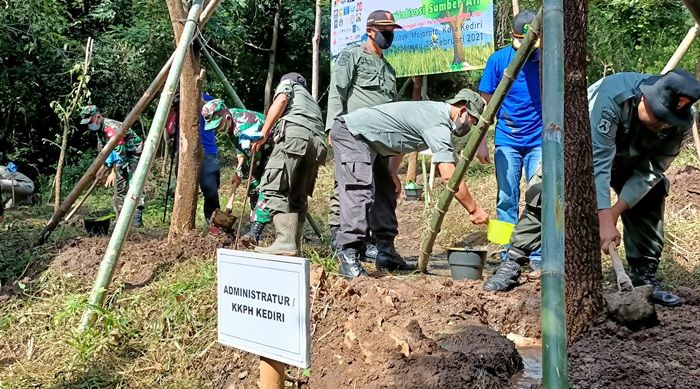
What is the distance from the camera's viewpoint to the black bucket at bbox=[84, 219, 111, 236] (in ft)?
18.7

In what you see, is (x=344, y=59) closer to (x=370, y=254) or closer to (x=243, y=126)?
(x=243, y=126)

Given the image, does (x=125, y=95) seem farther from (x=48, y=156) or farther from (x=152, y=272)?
(x=152, y=272)

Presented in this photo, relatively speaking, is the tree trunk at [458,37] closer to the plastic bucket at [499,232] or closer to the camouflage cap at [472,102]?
the camouflage cap at [472,102]

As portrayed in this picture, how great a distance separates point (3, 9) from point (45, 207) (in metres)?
3.54

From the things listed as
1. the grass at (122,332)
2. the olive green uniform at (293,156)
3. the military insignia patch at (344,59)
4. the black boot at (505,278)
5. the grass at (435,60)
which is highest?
the grass at (435,60)

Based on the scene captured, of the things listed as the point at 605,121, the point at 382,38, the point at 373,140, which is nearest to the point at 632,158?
the point at 605,121

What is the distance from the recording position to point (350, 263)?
4.20m

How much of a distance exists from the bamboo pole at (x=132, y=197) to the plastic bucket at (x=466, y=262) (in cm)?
195

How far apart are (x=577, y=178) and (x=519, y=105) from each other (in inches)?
82.3

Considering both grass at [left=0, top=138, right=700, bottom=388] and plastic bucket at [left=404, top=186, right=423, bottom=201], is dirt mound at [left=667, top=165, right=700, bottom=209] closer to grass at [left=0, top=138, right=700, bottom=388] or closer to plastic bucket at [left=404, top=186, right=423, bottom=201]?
grass at [left=0, top=138, right=700, bottom=388]

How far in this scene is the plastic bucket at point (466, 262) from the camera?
4.25 m

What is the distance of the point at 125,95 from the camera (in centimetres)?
1396

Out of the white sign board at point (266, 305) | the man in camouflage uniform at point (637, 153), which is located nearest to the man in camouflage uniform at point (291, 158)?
the man in camouflage uniform at point (637, 153)

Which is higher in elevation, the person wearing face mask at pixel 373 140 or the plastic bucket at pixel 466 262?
the person wearing face mask at pixel 373 140
